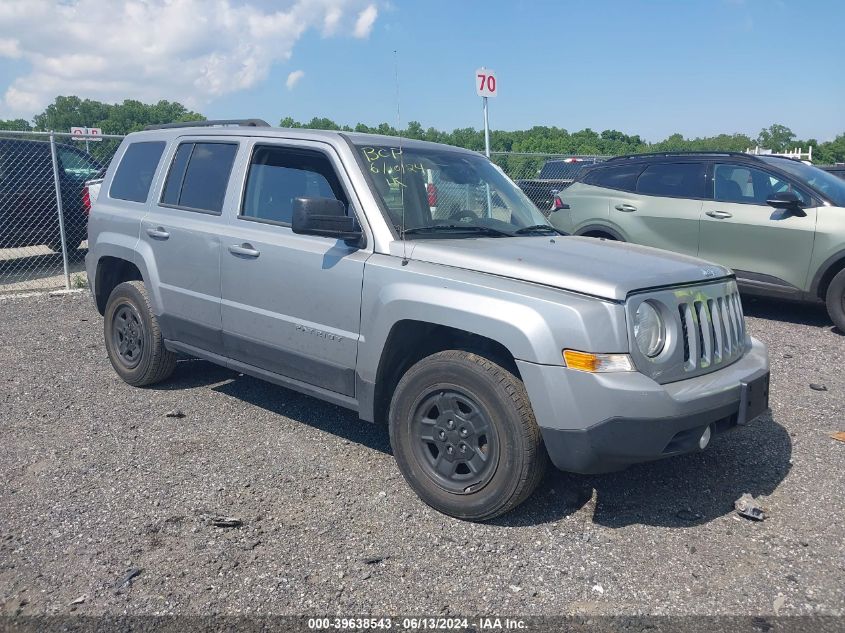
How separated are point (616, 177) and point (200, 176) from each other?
222 inches

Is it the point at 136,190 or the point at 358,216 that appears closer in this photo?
the point at 358,216

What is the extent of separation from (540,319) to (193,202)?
2.86 metres

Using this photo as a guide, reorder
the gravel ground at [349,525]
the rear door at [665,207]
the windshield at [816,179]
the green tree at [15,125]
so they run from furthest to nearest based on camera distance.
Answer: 1. the green tree at [15,125]
2. the rear door at [665,207]
3. the windshield at [816,179]
4. the gravel ground at [349,525]

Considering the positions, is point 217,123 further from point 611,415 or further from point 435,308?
point 611,415

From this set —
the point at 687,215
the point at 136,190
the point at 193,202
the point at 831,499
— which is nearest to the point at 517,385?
the point at 831,499

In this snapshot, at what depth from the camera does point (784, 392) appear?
18.8 feet

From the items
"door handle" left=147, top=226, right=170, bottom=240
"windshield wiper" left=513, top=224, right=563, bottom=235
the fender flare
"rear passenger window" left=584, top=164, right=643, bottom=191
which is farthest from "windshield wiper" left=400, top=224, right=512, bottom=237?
"rear passenger window" left=584, top=164, right=643, bottom=191

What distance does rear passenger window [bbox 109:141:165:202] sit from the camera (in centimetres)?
559

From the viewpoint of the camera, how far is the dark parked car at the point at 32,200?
10852 millimetres

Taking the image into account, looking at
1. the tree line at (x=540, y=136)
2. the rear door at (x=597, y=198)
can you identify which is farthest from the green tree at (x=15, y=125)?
the rear door at (x=597, y=198)

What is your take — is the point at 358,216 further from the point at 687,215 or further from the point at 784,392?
the point at 687,215

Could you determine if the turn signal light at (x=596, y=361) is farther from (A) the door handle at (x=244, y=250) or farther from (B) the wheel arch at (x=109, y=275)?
(B) the wheel arch at (x=109, y=275)

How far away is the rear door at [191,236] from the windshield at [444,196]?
111 cm

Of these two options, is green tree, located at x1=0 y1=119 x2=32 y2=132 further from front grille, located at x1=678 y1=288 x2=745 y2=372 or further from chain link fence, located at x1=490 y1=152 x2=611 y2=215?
front grille, located at x1=678 y1=288 x2=745 y2=372
